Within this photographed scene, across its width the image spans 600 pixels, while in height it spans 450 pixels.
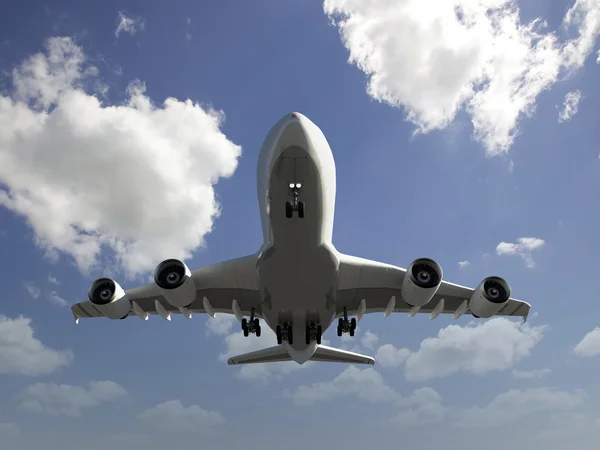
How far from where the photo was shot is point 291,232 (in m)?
18.2

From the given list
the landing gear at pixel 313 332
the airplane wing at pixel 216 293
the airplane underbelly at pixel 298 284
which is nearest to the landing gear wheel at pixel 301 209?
the airplane underbelly at pixel 298 284

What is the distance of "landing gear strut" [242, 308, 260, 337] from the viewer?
25062 mm

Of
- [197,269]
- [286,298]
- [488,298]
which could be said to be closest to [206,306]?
[197,269]

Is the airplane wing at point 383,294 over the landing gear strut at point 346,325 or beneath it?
over

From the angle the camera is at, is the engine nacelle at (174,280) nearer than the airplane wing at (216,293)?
Yes

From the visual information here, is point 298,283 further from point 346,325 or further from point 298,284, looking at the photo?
point 346,325

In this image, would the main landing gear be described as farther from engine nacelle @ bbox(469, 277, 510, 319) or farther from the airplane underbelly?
engine nacelle @ bbox(469, 277, 510, 319)

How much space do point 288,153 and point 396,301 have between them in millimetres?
12916

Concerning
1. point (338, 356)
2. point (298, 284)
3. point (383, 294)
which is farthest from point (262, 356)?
point (298, 284)

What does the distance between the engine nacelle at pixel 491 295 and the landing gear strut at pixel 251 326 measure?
10733mm

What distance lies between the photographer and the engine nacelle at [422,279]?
20.8m

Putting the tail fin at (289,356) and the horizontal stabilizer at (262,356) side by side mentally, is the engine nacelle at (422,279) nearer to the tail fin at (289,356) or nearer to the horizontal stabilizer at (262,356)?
the tail fin at (289,356)

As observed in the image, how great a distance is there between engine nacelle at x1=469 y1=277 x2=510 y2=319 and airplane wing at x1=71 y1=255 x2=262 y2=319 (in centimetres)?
1053

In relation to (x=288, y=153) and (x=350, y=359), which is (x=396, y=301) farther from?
(x=288, y=153)
